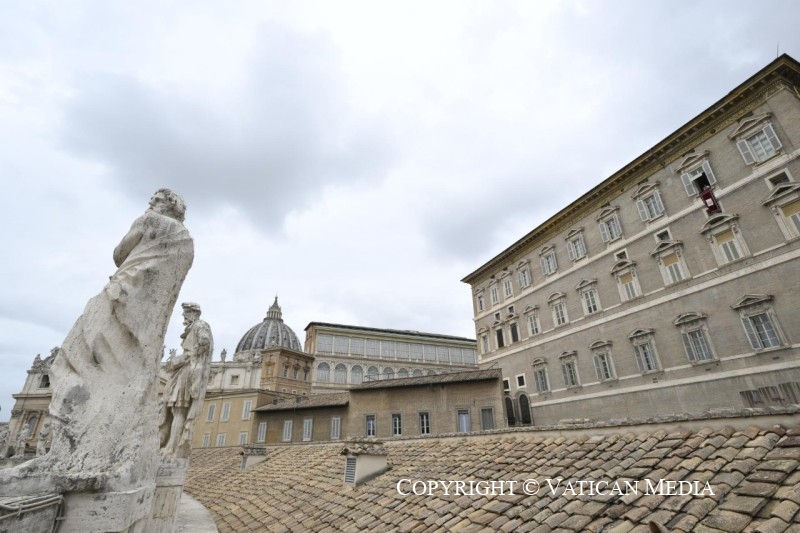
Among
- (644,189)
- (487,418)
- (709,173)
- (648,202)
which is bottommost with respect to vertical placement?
(487,418)

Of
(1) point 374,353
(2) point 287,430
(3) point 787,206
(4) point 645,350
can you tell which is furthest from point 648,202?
(1) point 374,353

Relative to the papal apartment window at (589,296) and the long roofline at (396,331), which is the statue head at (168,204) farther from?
the long roofline at (396,331)

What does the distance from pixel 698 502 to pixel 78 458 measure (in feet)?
18.0

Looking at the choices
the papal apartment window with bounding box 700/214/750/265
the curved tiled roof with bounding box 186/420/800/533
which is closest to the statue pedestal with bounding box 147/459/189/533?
the curved tiled roof with bounding box 186/420/800/533

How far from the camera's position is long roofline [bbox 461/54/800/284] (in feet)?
58.2

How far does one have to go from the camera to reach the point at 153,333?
291 centimetres

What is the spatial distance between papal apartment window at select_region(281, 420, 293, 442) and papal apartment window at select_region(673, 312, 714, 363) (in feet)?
88.4

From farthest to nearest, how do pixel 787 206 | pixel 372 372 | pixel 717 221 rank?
pixel 372 372
pixel 717 221
pixel 787 206

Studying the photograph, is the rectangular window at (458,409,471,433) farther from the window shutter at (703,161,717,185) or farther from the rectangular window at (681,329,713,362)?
the window shutter at (703,161,717,185)

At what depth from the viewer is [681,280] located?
67.4ft

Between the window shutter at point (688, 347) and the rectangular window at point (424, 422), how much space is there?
1481cm

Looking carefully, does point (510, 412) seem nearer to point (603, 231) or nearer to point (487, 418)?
point (487, 418)

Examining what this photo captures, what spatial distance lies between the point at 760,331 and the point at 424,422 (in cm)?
1797

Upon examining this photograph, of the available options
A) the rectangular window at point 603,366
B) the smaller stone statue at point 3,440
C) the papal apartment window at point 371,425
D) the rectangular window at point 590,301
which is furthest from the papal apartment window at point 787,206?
the smaller stone statue at point 3,440
